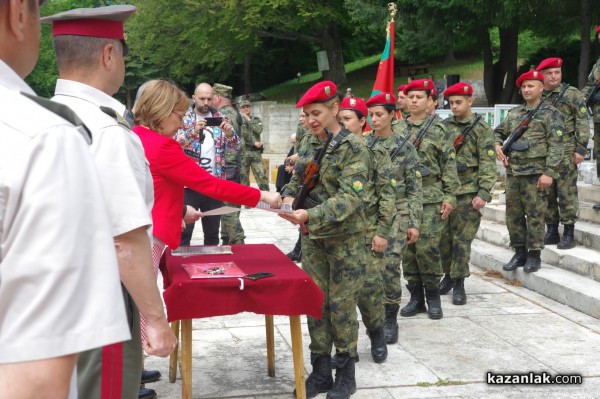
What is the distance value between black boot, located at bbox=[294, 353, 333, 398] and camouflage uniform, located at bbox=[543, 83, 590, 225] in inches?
187

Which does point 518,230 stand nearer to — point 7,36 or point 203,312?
point 203,312

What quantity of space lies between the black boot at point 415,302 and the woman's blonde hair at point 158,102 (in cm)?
383

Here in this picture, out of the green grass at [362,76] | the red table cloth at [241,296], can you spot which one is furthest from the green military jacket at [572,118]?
the green grass at [362,76]

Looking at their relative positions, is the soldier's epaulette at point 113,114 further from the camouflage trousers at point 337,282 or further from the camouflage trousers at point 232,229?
the camouflage trousers at point 232,229

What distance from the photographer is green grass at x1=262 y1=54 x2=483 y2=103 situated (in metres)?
37.2

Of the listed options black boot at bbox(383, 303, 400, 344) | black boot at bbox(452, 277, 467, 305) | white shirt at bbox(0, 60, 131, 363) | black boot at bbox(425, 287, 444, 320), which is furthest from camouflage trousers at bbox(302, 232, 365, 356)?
white shirt at bbox(0, 60, 131, 363)

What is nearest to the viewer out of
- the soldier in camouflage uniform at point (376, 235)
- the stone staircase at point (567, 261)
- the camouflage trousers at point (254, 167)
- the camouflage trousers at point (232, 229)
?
the soldier in camouflage uniform at point (376, 235)

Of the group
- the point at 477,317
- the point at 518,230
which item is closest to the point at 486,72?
the point at 518,230

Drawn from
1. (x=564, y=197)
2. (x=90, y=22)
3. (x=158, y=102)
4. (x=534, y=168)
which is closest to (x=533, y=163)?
(x=534, y=168)

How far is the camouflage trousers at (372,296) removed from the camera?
5.87 m

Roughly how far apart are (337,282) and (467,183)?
137 inches

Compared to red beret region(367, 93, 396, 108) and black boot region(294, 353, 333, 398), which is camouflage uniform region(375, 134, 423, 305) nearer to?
red beret region(367, 93, 396, 108)

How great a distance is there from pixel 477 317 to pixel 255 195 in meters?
3.47

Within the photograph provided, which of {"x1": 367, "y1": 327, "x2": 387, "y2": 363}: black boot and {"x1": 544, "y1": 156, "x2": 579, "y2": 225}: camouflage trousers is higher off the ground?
{"x1": 544, "y1": 156, "x2": 579, "y2": 225}: camouflage trousers
